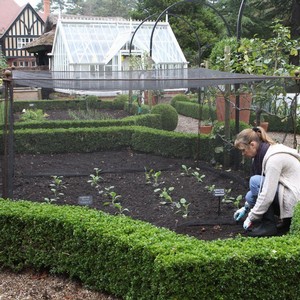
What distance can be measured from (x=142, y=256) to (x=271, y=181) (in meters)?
1.45

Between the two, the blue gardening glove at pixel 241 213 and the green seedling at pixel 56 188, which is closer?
the blue gardening glove at pixel 241 213

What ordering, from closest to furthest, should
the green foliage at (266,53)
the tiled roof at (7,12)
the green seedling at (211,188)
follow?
the green seedling at (211,188) → the green foliage at (266,53) → the tiled roof at (7,12)

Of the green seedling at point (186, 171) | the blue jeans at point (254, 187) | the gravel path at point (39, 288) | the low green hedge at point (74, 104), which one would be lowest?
the gravel path at point (39, 288)

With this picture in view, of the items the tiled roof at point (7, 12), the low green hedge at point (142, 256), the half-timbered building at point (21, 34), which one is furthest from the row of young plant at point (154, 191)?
the tiled roof at point (7, 12)

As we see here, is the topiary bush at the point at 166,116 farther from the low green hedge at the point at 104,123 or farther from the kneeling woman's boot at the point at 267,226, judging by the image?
the kneeling woman's boot at the point at 267,226

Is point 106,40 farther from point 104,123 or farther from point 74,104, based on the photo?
point 104,123

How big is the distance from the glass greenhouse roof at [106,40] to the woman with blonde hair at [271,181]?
57.6ft

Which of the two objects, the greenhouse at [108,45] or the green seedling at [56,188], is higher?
the greenhouse at [108,45]

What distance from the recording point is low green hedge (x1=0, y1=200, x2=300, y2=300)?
328cm

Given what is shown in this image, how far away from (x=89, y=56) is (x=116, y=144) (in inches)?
491

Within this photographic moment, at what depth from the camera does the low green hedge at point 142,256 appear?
3.28 m

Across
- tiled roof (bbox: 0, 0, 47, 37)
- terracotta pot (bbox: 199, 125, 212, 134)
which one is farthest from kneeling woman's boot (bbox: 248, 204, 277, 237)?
tiled roof (bbox: 0, 0, 47, 37)

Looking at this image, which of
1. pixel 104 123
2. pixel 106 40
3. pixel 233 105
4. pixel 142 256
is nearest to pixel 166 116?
pixel 104 123

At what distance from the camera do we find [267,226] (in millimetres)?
4504
